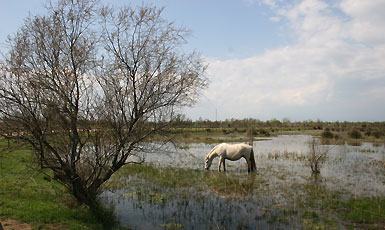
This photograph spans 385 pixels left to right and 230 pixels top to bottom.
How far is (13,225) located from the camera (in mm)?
6086

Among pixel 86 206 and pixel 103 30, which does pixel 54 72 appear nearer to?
pixel 103 30

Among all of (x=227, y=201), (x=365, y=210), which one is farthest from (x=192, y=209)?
(x=365, y=210)

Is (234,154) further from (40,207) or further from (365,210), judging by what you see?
(40,207)

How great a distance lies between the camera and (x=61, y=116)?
6.26 meters

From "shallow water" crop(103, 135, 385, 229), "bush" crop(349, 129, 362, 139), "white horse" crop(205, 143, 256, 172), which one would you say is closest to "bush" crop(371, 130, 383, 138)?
"bush" crop(349, 129, 362, 139)

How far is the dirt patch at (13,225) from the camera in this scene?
594 centimetres

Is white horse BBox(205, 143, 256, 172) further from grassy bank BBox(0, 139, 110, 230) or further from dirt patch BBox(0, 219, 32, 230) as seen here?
dirt patch BBox(0, 219, 32, 230)

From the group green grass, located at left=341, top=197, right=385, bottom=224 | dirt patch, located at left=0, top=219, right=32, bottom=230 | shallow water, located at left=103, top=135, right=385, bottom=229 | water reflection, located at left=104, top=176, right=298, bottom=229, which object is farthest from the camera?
green grass, located at left=341, top=197, right=385, bottom=224

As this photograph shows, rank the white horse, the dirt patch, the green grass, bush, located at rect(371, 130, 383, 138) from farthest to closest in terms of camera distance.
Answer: bush, located at rect(371, 130, 383, 138), the white horse, the green grass, the dirt patch

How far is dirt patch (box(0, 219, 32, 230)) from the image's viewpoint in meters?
5.94

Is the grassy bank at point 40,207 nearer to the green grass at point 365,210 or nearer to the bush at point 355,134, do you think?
the green grass at point 365,210

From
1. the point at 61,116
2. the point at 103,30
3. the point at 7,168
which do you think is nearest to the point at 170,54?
the point at 103,30

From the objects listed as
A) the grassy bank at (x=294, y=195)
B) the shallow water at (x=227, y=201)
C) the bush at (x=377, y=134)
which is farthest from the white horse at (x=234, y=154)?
the bush at (x=377, y=134)

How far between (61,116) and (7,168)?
310 inches
